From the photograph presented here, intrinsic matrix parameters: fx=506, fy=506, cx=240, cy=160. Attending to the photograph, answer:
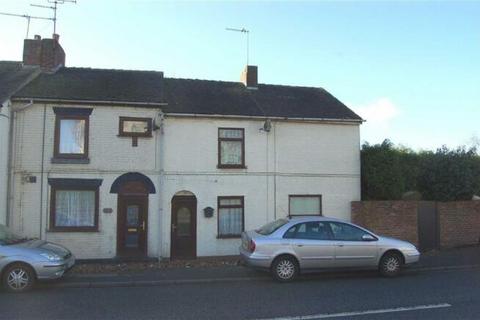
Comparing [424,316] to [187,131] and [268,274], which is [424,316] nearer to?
[268,274]

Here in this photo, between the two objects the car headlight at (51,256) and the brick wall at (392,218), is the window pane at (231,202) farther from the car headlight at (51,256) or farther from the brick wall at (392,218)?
the car headlight at (51,256)

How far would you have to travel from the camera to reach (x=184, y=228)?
688 inches

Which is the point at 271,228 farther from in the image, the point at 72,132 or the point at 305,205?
the point at 72,132

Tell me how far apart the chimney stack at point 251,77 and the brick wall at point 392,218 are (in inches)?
264

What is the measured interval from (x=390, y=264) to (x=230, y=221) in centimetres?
660

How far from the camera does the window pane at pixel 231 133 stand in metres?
18.1

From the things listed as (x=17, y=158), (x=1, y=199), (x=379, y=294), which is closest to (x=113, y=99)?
(x=17, y=158)

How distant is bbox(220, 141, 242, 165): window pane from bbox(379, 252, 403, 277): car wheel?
22.7 ft

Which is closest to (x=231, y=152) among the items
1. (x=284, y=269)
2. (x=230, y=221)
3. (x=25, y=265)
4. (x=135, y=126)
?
(x=230, y=221)

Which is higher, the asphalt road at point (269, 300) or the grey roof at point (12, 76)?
the grey roof at point (12, 76)

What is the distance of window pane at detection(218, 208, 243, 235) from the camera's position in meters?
17.8

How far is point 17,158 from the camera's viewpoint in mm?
16422

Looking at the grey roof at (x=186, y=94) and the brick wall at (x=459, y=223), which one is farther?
the brick wall at (x=459, y=223)

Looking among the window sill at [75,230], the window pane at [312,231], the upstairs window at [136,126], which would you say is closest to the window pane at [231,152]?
the upstairs window at [136,126]
